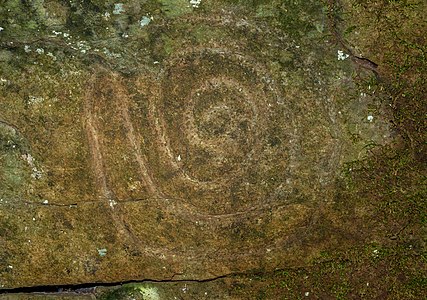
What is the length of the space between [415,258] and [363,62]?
241 centimetres

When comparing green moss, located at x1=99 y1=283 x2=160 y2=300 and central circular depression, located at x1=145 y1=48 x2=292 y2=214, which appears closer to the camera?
central circular depression, located at x1=145 y1=48 x2=292 y2=214

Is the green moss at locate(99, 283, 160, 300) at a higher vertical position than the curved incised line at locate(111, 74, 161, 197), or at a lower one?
lower

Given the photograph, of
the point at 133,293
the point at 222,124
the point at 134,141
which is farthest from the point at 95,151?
the point at 133,293

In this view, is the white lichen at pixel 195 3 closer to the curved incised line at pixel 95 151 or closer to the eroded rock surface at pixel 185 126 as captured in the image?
the eroded rock surface at pixel 185 126

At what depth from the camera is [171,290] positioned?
700 cm

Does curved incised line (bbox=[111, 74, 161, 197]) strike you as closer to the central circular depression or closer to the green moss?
the central circular depression

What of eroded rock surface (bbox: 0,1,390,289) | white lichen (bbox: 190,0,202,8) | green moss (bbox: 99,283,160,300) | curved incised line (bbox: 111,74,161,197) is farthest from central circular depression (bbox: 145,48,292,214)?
green moss (bbox: 99,283,160,300)

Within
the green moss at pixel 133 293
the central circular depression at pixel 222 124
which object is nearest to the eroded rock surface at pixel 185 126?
the central circular depression at pixel 222 124

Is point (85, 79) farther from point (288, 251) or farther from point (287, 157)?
point (288, 251)

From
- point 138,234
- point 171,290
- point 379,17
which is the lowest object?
point 171,290

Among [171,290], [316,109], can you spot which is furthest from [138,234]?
[316,109]

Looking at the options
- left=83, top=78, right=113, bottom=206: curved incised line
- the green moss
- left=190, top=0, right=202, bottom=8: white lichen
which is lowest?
the green moss

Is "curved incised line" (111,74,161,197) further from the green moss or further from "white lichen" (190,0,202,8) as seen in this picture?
"white lichen" (190,0,202,8)

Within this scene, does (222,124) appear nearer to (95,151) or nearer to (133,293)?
(95,151)
